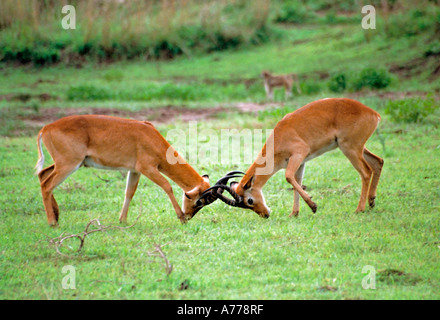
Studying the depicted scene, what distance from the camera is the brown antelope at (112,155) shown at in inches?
271

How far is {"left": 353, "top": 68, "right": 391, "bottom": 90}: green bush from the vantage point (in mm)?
14969

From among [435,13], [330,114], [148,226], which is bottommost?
[148,226]

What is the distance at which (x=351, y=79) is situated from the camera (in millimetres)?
15031

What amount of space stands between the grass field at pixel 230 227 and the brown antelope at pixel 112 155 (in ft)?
1.06

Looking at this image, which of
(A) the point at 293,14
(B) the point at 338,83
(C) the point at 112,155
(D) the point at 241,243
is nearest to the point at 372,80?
(B) the point at 338,83

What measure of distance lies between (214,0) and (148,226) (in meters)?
17.4

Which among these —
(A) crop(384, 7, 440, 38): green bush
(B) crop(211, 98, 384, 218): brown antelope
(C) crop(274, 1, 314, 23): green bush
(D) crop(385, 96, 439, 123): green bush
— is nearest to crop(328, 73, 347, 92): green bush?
(D) crop(385, 96, 439, 123): green bush

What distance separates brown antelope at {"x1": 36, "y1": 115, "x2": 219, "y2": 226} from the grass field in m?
0.32

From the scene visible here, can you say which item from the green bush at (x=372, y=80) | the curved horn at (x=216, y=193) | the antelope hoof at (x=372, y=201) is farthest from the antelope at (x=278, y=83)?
the curved horn at (x=216, y=193)

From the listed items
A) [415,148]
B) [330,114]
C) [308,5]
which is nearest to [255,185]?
[330,114]

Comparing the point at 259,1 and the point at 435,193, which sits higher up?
the point at 259,1

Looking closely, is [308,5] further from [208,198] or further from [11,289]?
[11,289]

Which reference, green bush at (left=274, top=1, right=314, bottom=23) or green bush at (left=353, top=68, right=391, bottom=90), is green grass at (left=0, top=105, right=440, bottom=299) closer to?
green bush at (left=353, top=68, right=391, bottom=90)

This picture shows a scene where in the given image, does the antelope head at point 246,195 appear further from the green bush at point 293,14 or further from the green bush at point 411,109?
the green bush at point 293,14
